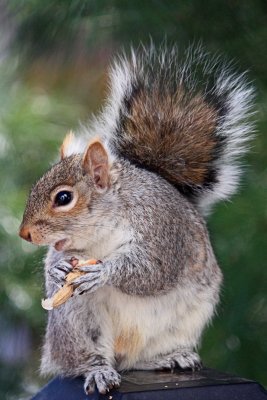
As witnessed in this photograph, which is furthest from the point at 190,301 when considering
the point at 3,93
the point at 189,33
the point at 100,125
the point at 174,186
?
the point at 3,93

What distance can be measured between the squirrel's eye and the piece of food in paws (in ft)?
0.39

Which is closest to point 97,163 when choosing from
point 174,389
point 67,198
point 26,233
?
point 67,198

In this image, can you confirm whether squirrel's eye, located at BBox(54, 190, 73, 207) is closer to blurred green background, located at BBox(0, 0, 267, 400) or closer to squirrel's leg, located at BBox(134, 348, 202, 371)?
squirrel's leg, located at BBox(134, 348, 202, 371)

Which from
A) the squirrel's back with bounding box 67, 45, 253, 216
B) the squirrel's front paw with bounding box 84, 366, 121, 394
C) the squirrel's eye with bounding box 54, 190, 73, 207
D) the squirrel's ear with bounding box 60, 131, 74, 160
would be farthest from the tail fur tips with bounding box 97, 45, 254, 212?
the squirrel's front paw with bounding box 84, 366, 121, 394

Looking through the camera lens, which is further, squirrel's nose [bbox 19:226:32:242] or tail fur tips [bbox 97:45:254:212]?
tail fur tips [bbox 97:45:254:212]

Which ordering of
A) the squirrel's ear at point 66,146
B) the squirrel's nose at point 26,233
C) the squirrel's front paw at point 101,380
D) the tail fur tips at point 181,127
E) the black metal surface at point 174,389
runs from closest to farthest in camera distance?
the black metal surface at point 174,389
the squirrel's front paw at point 101,380
the squirrel's nose at point 26,233
the squirrel's ear at point 66,146
the tail fur tips at point 181,127

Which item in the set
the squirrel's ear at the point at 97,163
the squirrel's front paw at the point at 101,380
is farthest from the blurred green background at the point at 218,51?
the squirrel's front paw at the point at 101,380

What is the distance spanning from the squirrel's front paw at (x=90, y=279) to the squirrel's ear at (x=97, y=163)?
0.68ft

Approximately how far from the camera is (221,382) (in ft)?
3.87

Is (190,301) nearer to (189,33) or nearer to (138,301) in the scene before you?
(138,301)

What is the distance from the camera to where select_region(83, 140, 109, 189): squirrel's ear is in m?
1.46

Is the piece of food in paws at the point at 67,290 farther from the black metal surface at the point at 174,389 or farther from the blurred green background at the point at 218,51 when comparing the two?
the blurred green background at the point at 218,51

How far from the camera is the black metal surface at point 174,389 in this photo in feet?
3.71

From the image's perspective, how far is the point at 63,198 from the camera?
1.45 meters
